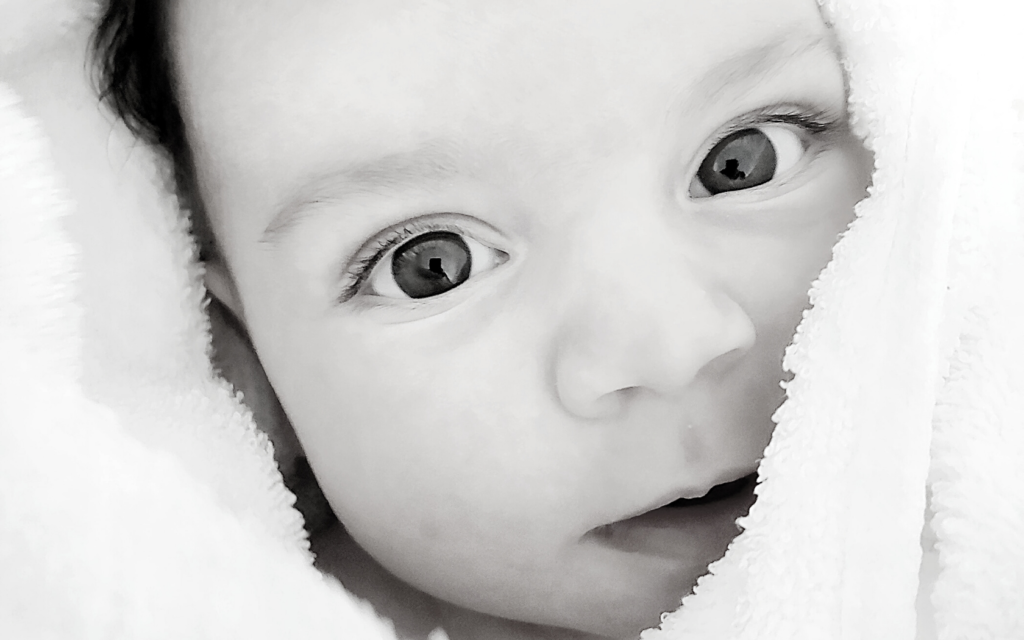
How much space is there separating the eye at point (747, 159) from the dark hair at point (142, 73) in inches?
16.5

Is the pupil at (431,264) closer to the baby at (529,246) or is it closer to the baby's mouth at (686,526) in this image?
the baby at (529,246)

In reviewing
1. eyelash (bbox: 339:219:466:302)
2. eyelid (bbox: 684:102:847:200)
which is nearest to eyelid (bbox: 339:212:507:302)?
eyelash (bbox: 339:219:466:302)

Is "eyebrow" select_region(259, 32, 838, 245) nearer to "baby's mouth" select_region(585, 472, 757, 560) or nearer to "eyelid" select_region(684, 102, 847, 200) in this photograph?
"eyelid" select_region(684, 102, 847, 200)

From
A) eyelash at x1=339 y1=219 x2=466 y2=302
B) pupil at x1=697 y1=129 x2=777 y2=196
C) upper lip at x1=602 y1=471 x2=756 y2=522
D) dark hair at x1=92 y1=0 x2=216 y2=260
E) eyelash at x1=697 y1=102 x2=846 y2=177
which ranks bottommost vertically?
dark hair at x1=92 y1=0 x2=216 y2=260

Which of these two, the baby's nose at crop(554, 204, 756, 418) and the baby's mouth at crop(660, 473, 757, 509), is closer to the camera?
the baby's nose at crop(554, 204, 756, 418)

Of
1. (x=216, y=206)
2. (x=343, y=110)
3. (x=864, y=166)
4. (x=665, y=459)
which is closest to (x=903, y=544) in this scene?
(x=665, y=459)

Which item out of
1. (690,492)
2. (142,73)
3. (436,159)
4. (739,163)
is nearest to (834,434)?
(690,492)

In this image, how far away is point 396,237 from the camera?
2.36 feet

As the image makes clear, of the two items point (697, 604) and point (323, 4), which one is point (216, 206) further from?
point (697, 604)

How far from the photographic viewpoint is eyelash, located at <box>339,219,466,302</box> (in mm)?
701

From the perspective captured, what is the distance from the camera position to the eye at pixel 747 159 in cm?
69

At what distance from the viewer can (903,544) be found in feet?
1.78

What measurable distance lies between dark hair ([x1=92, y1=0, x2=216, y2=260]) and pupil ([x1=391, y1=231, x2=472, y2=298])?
199 millimetres

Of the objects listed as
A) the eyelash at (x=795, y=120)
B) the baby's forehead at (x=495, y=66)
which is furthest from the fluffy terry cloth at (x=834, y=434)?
the baby's forehead at (x=495, y=66)
